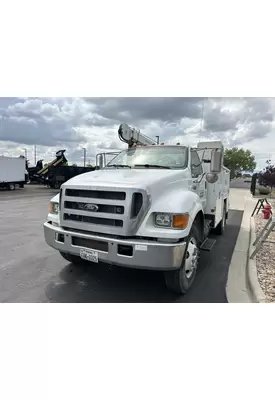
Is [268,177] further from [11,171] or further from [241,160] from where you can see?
[241,160]

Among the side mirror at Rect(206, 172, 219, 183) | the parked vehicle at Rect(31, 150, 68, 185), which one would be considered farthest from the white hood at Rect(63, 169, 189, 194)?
the parked vehicle at Rect(31, 150, 68, 185)

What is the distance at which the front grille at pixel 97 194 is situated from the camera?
2875 millimetres

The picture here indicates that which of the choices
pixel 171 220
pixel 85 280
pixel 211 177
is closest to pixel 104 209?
pixel 171 220

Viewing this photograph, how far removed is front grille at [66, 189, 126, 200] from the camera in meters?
2.88

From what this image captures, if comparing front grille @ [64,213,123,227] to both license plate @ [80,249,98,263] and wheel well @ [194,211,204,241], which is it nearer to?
license plate @ [80,249,98,263]

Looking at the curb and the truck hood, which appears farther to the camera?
the curb

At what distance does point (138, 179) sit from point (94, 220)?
0.76 metres

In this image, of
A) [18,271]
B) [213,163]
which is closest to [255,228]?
[213,163]

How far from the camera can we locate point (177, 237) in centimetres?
270

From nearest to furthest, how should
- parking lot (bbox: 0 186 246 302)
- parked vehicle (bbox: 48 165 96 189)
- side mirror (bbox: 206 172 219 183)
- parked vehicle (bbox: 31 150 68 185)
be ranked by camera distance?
parking lot (bbox: 0 186 246 302), side mirror (bbox: 206 172 219 183), parked vehicle (bbox: 48 165 96 189), parked vehicle (bbox: 31 150 68 185)

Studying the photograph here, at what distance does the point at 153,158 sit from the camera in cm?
404

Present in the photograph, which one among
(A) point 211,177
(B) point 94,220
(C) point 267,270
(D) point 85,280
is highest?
(A) point 211,177

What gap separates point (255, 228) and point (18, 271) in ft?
20.7

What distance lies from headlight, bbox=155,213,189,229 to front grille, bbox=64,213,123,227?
0.44 metres
